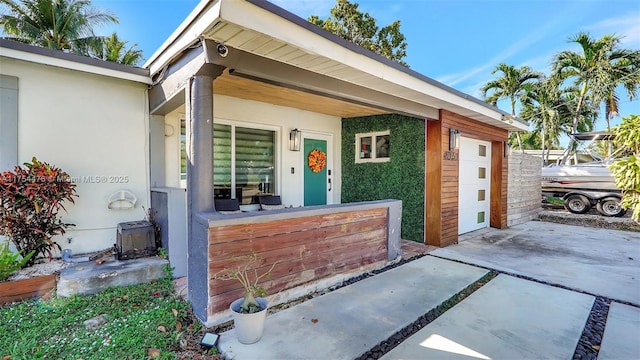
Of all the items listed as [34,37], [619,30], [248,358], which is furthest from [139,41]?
[619,30]

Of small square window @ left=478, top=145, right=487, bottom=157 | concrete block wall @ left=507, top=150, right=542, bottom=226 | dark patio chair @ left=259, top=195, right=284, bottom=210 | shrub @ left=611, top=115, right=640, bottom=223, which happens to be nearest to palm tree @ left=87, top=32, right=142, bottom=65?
dark patio chair @ left=259, top=195, right=284, bottom=210

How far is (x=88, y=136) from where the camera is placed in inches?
153

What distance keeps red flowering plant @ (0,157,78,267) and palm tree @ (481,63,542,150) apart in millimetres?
17755

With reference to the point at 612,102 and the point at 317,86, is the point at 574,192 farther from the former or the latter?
the point at 317,86

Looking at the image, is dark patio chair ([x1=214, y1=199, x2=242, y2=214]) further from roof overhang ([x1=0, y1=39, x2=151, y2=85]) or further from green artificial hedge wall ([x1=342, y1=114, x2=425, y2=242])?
green artificial hedge wall ([x1=342, y1=114, x2=425, y2=242])

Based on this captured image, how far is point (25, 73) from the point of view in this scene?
3.48 meters

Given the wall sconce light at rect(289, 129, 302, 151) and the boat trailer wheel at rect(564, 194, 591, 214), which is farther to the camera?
the boat trailer wheel at rect(564, 194, 591, 214)

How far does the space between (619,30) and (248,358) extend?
1667 centimetres

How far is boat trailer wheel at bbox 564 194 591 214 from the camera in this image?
9398mm

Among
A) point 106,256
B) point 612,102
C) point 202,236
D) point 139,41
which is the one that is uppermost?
point 139,41

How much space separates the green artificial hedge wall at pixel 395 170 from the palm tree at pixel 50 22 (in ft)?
41.2

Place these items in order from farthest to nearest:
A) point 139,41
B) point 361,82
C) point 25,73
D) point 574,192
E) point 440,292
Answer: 1. point 139,41
2. point 574,192
3. point 361,82
4. point 25,73
5. point 440,292

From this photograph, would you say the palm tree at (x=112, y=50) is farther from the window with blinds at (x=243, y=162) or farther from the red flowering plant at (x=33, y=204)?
the red flowering plant at (x=33, y=204)

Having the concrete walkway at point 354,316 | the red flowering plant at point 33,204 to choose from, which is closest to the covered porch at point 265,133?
the concrete walkway at point 354,316
